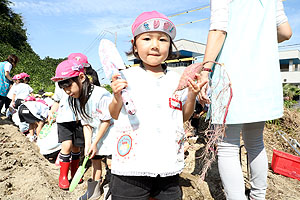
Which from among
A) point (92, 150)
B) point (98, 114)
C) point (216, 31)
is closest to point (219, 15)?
point (216, 31)

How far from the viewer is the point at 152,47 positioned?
1.23 meters

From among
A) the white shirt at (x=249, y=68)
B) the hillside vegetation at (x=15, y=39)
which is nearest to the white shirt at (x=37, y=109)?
the white shirt at (x=249, y=68)

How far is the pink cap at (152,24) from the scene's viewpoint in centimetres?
123

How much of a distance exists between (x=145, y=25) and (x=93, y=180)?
177 centimetres

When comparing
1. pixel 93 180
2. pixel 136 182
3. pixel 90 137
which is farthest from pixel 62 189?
pixel 136 182

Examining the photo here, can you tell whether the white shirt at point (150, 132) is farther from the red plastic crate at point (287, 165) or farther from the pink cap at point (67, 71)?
the red plastic crate at point (287, 165)

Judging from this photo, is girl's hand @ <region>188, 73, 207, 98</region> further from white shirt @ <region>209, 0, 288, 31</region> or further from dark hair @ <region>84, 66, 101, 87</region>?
dark hair @ <region>84, 66, 101, 87</region>

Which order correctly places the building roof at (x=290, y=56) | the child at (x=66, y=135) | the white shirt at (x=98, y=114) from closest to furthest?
1. the white shirt at (x=98, y=114)
2. the child at (x=66, y=135)
3. the building roof at (x=290, y=56)

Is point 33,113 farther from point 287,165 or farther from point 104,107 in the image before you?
point 287,165

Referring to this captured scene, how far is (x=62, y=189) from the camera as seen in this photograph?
251cm

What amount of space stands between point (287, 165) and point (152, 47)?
96.0 inches

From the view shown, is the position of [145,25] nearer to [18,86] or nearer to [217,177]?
[217,177]

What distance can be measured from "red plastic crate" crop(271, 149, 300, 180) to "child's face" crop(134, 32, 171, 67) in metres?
2.27

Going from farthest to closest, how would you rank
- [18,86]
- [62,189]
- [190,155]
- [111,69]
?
1. [18,86]
2. [190,155]
3. [62,189]
4. [111,69]
